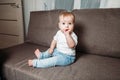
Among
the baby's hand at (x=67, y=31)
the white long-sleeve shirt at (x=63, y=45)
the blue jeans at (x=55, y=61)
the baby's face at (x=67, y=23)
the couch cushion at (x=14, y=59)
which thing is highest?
the baby's face at (x=67, y=23)

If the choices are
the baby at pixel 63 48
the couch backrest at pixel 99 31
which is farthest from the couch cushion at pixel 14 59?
the couch backrest at pixel 99 31

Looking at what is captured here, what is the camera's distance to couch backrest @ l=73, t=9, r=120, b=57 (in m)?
1.28

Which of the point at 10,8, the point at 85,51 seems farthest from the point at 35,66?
the point at 10,8

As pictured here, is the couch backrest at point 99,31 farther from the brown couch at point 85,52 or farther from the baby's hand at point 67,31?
the baby's hand at point 67,31

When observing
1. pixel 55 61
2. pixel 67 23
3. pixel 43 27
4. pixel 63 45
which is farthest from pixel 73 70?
pixel 43 27

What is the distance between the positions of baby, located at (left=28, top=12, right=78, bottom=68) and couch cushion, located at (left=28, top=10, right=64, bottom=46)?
0.36m

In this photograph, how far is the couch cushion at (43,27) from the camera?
1634 millimetres

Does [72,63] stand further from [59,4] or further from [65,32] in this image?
[59,4]

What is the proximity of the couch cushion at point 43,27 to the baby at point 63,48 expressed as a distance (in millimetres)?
365

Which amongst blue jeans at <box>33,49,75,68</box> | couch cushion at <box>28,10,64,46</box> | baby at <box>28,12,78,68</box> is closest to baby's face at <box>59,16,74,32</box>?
baby at <box>28,12,78,68</box>

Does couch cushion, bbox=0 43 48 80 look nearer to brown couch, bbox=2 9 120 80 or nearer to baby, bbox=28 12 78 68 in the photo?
brown couch, bbox=2 9 120 80

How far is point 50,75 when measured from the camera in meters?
0.98

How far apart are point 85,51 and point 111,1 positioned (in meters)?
0.75

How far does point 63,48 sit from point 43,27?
592 mm
